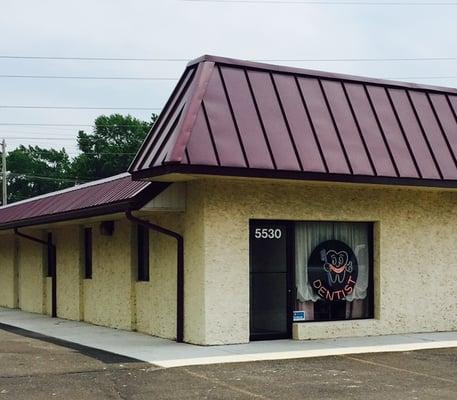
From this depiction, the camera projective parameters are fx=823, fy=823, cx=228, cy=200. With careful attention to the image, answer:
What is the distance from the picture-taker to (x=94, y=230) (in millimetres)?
19438

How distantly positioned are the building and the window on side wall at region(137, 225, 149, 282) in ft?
0.14

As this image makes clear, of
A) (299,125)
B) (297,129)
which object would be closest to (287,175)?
(297,129)

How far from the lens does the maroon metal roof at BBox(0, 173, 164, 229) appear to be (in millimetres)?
14625

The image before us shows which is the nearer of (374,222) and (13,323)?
(374,222)

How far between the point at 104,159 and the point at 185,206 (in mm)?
61529

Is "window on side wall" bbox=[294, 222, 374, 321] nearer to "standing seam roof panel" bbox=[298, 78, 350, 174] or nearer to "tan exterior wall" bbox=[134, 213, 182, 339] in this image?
"standing seam roof panel" bbox=[298, 78, 350, 174]

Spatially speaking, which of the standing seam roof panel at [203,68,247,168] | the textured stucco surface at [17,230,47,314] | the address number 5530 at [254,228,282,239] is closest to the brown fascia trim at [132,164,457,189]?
the standing seam roof panel at [203,68,247,168]

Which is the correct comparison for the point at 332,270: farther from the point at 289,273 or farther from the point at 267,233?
the point at 267,233

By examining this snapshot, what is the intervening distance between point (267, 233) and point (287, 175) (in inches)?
65.0

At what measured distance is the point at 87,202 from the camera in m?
17.7

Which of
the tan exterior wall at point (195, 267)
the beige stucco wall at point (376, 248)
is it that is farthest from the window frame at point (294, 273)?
the tan exterior wall at point (195, 267)

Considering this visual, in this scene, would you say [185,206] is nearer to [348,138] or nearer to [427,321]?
[348,138]

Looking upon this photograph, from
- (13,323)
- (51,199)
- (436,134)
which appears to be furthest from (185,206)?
(51,199)

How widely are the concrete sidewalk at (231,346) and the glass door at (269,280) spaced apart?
0.47m
